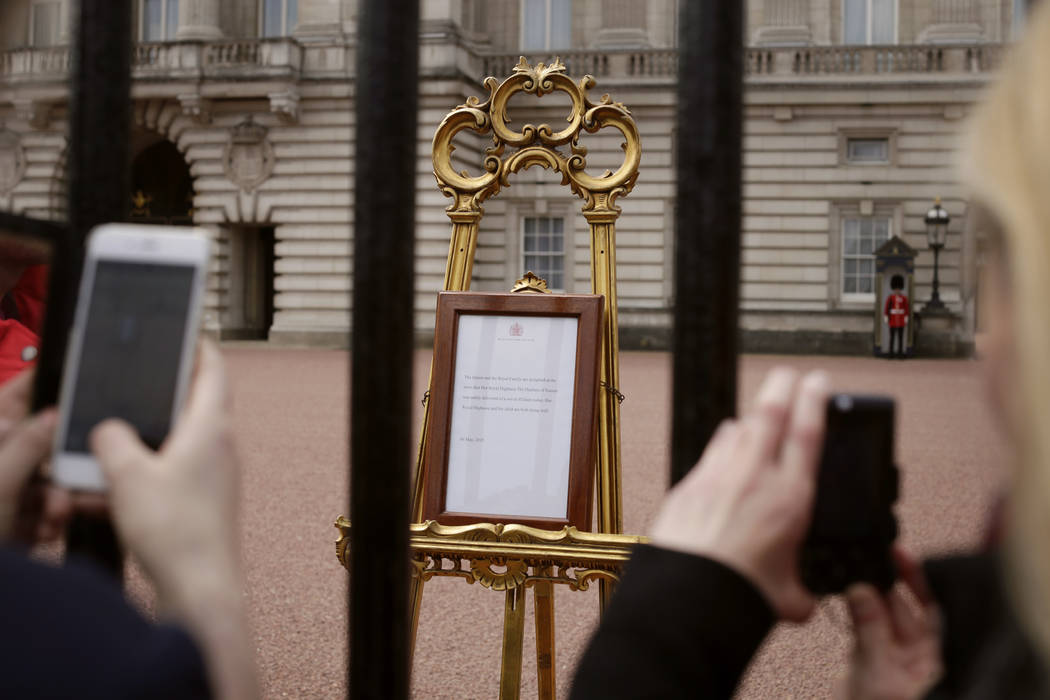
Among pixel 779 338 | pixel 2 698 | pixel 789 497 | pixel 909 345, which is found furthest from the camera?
pixel 779 338

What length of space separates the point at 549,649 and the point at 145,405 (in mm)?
1698

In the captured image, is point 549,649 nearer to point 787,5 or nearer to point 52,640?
point 52,640

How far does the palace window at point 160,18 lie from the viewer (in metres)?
20.5

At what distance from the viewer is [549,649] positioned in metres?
2.21

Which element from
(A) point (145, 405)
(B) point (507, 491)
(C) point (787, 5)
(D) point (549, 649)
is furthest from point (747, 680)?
(C) point (787, 5)

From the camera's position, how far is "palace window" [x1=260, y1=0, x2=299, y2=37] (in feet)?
67.2

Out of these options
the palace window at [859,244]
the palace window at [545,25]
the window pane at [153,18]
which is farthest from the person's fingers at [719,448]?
the window pane at [153,18]

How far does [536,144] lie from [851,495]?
1.63 metres

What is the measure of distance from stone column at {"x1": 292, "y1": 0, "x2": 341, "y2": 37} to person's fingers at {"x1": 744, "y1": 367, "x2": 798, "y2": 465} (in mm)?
19827

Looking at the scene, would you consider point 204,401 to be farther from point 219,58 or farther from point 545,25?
point 545,25

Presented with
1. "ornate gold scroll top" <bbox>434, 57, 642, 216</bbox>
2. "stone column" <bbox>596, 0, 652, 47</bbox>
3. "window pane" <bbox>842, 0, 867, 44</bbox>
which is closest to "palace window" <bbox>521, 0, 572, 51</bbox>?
"stone column" <bbox>596, 0, 652, 47</bbox>

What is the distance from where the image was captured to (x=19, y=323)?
77.7 inches

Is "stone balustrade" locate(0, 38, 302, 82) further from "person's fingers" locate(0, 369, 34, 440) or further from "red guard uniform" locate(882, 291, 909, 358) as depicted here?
"person's fingers" locate(0, 369, 34, 440)

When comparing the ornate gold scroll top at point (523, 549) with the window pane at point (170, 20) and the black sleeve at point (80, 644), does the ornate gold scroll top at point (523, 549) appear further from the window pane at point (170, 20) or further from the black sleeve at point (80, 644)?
the window pane at point (170, 20)
